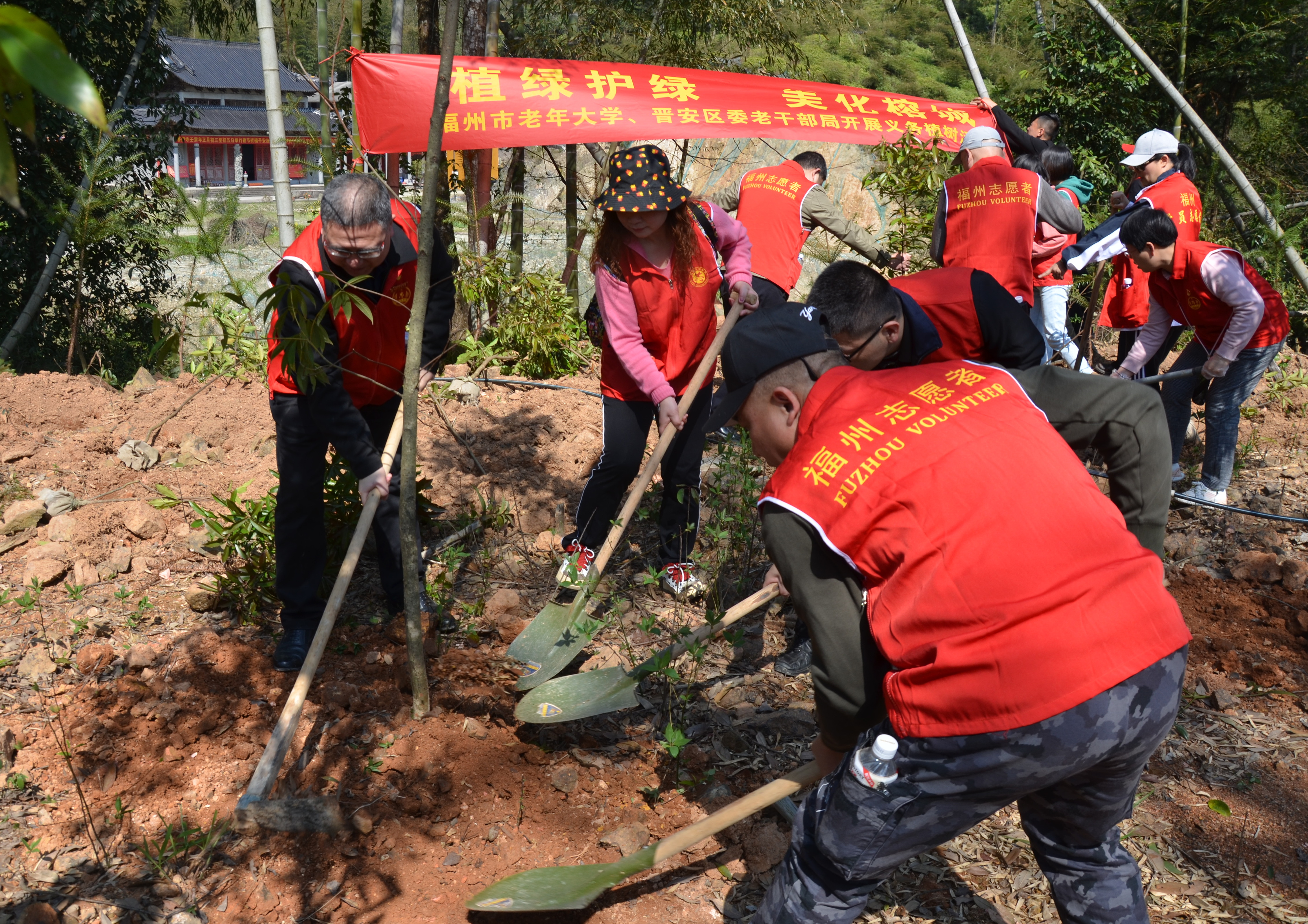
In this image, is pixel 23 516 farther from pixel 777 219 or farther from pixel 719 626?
pixel 777 219

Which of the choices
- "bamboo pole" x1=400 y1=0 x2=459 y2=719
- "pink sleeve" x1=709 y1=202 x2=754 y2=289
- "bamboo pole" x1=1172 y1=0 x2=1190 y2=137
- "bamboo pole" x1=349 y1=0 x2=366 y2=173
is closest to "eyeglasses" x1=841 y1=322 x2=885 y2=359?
"pink sleeve" x1=709 y1=202 x2=754 y2=289

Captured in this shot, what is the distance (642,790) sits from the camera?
2656 millimetres

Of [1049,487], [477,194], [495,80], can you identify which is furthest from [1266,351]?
[477,194]

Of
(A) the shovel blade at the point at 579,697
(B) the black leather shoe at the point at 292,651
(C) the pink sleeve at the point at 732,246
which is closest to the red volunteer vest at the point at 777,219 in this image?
(C) the pink sleeve at the point at 732,246

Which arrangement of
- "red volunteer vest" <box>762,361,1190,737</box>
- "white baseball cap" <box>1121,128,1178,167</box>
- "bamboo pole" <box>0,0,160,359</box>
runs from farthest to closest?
"bamboo pole" <box>0,0,160,359</box> → "white baseball cap" <box>1121,128,1178,167</box> → "red volunteer vest" <box>762,361,1190,737</box>

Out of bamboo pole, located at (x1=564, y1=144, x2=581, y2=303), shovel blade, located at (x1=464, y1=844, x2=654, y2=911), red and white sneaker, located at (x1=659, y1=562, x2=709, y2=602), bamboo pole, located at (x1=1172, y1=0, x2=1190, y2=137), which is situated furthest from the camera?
bamboo pole, located at (x1=1172, y1=0, x2=1190, y2=137)

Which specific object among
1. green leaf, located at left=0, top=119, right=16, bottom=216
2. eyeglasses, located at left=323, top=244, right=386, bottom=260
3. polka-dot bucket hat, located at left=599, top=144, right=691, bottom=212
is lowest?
eyeglasses, located at left=323, top=244, right=386, bottom=260

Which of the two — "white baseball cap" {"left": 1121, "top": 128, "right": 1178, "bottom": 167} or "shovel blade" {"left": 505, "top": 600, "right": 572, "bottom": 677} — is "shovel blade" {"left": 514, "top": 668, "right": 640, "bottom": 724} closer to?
"shovel blade" {"left": 505, "top": 600, "right": 572, "bottom": 677}

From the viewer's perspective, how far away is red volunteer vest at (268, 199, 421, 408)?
275 centimetres

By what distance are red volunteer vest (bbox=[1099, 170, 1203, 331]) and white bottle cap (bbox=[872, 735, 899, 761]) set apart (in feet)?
14.5

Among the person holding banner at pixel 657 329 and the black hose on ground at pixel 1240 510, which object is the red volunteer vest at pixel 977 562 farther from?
the black hose on ground at pixel 1240 510

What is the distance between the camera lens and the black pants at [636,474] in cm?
338

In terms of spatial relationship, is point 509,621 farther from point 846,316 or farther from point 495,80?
point 495,80

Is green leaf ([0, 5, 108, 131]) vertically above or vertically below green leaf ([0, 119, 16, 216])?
above
